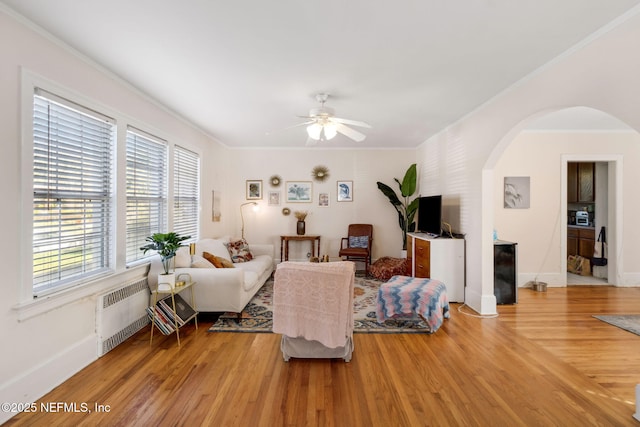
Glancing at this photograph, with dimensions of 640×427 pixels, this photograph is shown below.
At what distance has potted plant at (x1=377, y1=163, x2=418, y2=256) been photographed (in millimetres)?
5625

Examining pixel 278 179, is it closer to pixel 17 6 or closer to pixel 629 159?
pixel 17 6

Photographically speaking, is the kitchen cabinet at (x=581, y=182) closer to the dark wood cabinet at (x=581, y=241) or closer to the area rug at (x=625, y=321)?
the dark wood cabinet at (x=581, y=241)

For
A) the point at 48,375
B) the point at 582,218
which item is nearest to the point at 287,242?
the point at 48,375

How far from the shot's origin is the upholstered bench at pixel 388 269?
5113 millimetres

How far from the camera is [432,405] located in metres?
1.96

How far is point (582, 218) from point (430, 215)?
3.65m

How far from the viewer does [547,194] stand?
480cm

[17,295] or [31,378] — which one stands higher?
[17,295]

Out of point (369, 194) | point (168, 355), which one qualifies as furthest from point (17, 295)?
point (369, 194)

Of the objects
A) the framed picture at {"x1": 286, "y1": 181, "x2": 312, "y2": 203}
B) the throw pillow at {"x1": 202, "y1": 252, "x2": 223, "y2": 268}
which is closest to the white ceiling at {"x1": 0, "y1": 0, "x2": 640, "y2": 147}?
the throw pillow at {"x1": 202, "y1": 252, "x2": 223, "y2": 268}

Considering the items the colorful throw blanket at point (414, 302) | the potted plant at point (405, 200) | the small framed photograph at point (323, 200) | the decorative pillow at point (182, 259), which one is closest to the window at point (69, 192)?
the decorative pillow at point (182, 259)

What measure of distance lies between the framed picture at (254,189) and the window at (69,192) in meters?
3.40

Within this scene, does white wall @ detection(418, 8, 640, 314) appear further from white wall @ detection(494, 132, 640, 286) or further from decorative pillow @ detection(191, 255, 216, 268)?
decorative pillow @ detection(191, 255, 216, 268)

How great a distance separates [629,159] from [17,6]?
7533 millimetres
